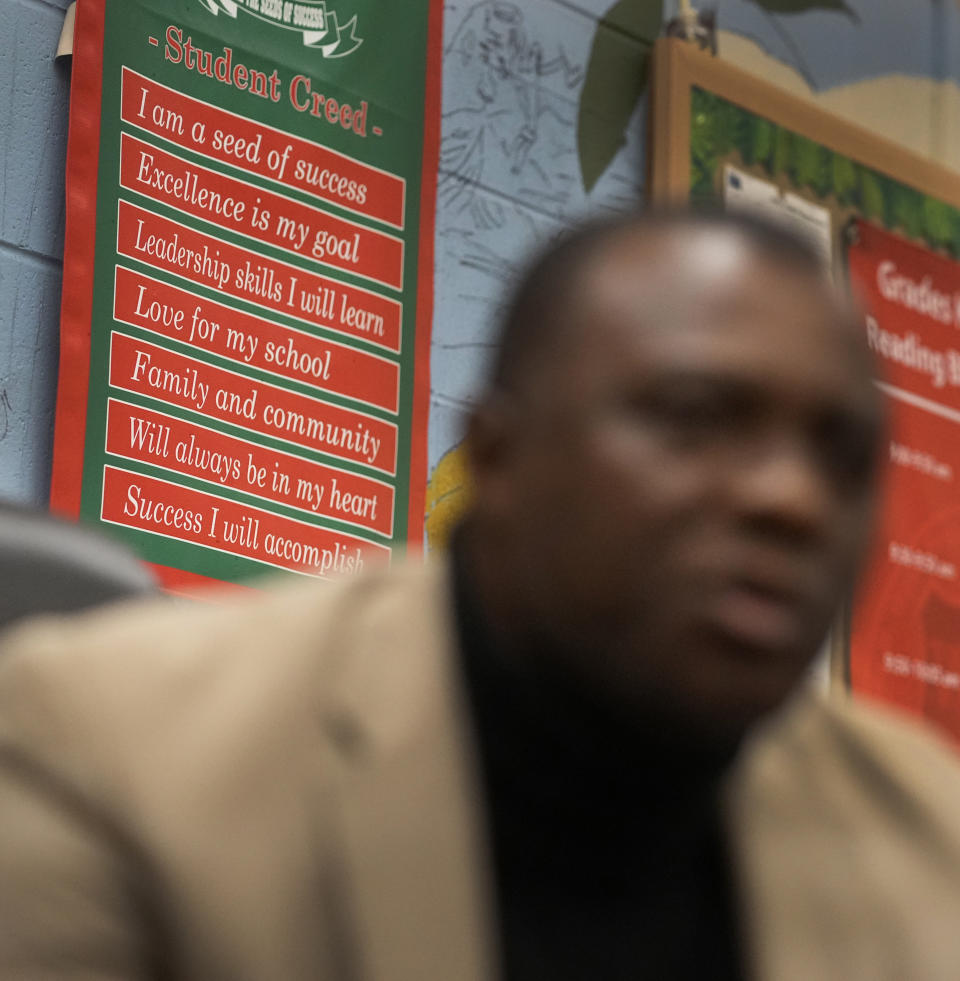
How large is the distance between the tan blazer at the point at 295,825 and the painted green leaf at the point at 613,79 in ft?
6.29

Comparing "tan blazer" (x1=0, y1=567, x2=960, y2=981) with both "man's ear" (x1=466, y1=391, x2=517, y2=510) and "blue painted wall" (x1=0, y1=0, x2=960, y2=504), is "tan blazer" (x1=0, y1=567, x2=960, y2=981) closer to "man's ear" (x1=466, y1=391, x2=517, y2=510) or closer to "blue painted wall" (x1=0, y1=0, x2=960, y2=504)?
"man's ear" (x1=466, y1=391, x2=517, y2=510)

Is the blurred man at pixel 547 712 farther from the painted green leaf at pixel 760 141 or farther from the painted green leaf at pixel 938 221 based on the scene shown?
the painted green leaf at pixel 938 221

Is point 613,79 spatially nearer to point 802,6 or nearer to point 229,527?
point 802,6

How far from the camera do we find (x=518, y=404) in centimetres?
62

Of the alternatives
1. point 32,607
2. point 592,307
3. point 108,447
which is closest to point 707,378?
point 592,307

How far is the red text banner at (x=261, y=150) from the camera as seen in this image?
2023 mm

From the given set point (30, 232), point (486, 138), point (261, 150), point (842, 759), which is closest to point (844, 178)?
point (486, 138)

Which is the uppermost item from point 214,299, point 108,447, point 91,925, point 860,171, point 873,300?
point 860,171

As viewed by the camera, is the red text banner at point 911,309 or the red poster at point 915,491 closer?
the red poster at point 915,491

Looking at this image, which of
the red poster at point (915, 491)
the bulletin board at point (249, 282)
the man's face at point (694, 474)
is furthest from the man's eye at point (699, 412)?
the red poster at point (915, 491)

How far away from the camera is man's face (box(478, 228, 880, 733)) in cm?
56

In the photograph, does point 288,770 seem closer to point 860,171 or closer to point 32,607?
point 32,607

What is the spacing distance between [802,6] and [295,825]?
8.40 ft

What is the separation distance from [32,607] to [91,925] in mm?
359
